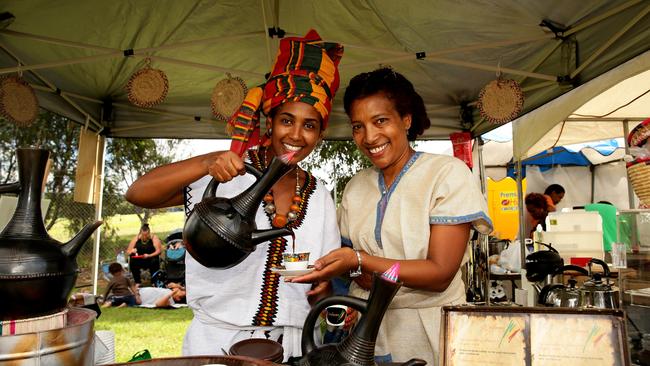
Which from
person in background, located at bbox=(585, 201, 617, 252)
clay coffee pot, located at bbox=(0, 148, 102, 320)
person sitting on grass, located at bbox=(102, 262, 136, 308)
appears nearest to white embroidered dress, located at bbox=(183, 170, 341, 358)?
clay coffee pot, located at bbox=(0, 148, 102, 320)

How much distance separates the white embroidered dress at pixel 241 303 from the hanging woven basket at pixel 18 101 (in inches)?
147

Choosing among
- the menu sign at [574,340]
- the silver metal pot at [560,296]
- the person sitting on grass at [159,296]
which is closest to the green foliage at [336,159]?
the person sitting on grass at [159,296]

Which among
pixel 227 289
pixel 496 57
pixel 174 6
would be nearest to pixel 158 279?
pixel 174 6

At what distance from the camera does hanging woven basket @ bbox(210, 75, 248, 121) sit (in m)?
4.96

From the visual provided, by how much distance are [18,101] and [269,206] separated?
3.95 m

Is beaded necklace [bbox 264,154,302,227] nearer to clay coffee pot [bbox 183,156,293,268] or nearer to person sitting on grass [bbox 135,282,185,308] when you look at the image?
clay coffee pot [bbox 183,156,293,268]

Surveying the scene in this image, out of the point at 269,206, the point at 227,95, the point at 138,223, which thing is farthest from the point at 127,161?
the point at 269,206

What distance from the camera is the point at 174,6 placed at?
413cm

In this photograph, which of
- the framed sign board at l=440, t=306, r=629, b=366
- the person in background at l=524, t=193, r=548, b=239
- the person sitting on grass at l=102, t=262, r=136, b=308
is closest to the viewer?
the framed sign board at l=440, t=306, r=629, b=366

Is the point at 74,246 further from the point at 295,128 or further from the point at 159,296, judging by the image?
the point at 159,296

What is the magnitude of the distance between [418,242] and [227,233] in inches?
28.7

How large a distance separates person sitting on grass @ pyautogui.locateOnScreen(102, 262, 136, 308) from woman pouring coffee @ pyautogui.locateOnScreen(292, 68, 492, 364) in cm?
767

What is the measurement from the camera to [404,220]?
65.2 inches

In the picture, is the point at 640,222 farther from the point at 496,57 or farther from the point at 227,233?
the point at 496,57
